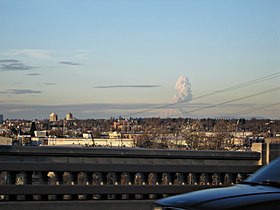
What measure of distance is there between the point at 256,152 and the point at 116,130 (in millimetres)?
134783

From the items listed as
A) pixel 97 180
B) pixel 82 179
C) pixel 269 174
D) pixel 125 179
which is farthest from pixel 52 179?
pixel 269 174

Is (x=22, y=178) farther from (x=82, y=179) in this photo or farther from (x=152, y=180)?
(x=152, y=180)

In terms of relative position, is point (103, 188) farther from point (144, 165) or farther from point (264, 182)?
point (264, 182)

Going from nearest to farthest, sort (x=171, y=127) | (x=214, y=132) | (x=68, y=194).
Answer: (x=68, y=194), (x=214, y=132), (x=171, y=127)

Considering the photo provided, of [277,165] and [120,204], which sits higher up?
[277,165]

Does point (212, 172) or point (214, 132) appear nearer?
point (212, 172)

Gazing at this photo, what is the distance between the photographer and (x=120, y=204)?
444 inches

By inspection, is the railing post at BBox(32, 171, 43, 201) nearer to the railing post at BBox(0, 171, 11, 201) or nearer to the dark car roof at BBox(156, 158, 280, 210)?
the railing post at BBox(0, 171, 11, 201)

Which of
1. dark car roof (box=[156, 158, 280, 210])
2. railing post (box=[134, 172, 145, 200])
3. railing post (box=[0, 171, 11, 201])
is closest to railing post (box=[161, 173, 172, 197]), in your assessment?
railing post (box=[134, 172, 145, 200])

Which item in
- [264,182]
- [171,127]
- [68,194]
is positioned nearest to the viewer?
[264,182]

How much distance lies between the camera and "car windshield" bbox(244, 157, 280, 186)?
294 inches

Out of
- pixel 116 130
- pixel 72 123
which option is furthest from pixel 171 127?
pixel 72 123

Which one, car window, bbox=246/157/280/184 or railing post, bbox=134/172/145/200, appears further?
railing post, bbox=134/172/145/200

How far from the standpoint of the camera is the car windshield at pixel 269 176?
7.46 metres
